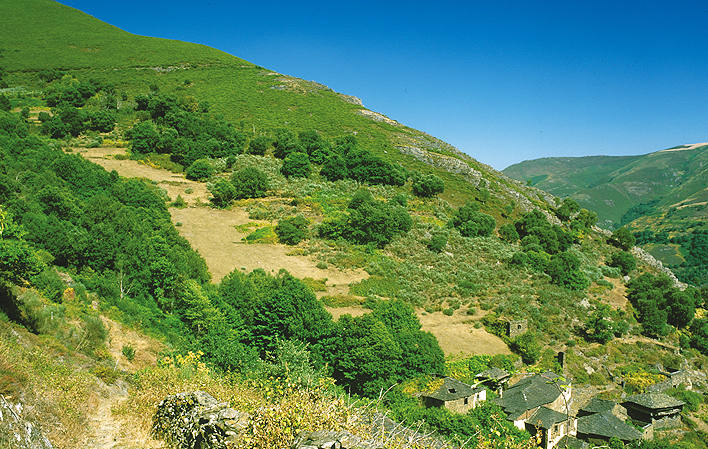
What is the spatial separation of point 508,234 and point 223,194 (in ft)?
97.1

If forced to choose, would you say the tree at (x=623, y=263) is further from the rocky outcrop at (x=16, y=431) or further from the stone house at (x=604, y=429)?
the rocky outcrop at (x=16, y=431)

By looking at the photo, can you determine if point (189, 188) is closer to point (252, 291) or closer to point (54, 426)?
point (252, 291)

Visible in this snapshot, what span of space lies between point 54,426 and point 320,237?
29.6 metres

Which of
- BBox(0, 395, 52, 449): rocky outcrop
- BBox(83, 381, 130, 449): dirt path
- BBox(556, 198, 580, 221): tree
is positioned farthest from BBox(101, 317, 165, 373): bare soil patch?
BBox(556, 198, 580, 221): tree

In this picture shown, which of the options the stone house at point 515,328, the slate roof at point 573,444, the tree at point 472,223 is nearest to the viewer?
the slate roof at point 573,444

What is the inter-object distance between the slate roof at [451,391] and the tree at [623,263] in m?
34.1

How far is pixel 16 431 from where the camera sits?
545cm

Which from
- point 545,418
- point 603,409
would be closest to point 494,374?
point 545,418

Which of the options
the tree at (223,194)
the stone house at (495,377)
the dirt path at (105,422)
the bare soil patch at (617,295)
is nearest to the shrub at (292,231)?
the tree at (223,194)

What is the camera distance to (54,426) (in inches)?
272

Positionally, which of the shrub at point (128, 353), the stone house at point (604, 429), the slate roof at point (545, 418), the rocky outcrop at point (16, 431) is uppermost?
the rocky outcrop at point (16, 431)

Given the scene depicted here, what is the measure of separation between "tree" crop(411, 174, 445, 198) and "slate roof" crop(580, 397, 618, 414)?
2899cm

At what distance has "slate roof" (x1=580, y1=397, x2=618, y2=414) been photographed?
22130 millimetres

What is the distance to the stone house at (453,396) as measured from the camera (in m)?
Answer: 18.5
